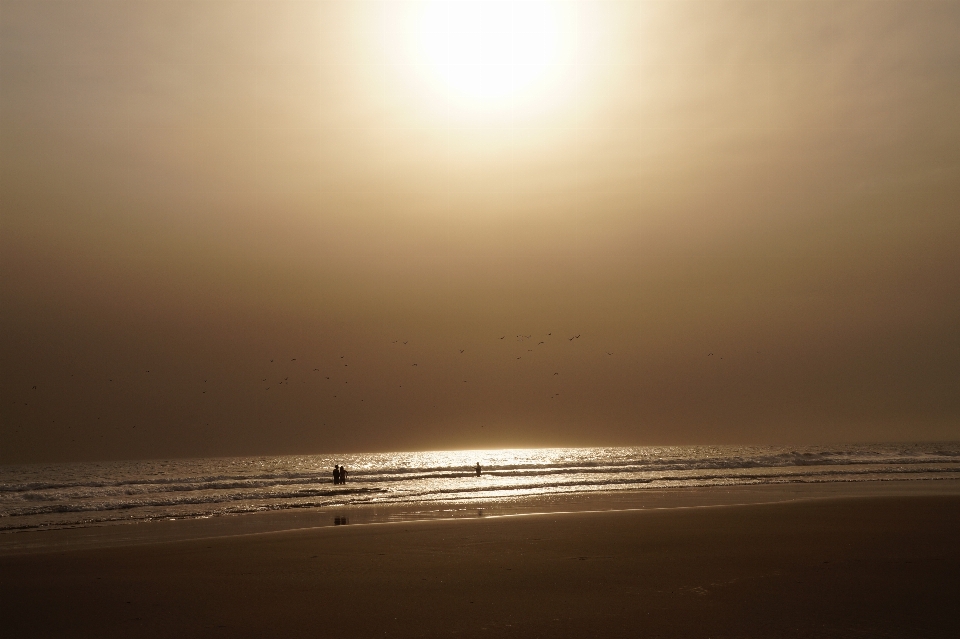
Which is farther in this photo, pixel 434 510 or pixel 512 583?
pixel 434 510

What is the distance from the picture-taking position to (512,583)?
10.9m

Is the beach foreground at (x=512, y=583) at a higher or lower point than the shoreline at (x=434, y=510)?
lower

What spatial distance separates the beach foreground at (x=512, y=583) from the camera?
866 cm

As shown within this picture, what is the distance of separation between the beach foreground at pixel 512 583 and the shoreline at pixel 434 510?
2.35 metres

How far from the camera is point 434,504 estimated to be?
27109mm

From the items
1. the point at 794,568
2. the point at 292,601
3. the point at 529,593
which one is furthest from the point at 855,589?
the point at 292,601

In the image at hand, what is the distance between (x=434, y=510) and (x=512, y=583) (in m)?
13.9

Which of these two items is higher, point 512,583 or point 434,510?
point 434,510

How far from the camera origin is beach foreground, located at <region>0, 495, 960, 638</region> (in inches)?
341

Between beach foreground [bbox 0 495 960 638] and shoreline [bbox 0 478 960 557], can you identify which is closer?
beach foreground [bbox 0 495 960 638]

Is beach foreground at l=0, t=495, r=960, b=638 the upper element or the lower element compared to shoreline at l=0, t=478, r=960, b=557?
lower

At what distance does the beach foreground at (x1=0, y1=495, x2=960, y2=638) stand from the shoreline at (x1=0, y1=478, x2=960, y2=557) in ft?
7.72

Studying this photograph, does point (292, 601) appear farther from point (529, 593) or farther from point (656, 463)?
point (656, 463)

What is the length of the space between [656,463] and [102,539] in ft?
155
